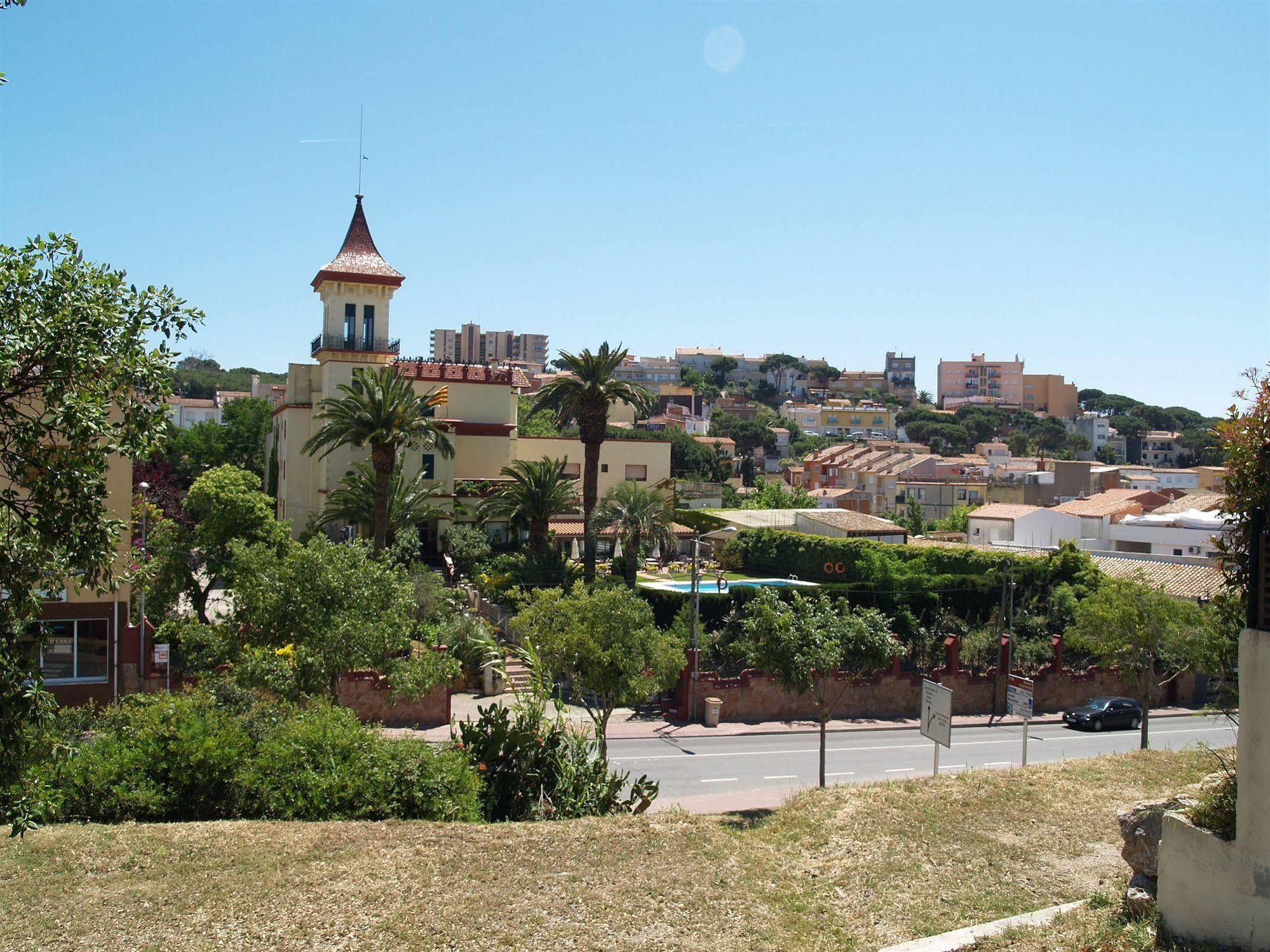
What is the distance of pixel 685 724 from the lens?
30391mm

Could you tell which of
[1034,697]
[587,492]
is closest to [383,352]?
[587,492]

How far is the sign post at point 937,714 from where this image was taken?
19344 millimetres

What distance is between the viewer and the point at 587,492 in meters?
39.4

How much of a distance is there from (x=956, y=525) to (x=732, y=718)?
44.6 m

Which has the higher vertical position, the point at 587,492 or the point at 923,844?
the point at 587,492

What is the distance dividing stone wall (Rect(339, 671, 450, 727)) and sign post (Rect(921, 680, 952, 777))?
41.4 ft

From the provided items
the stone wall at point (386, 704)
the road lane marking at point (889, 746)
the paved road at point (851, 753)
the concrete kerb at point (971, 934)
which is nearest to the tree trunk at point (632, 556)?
the paved road at point (851, 753)

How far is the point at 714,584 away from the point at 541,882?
33389 millimetres

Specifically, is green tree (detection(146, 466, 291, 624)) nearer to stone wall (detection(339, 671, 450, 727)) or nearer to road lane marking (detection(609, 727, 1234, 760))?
stone wall (detection(339, 671, 450, 727))

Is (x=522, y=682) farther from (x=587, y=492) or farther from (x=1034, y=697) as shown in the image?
(x=1034, y=697)

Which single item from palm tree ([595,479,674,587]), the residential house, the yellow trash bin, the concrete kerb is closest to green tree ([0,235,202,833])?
the concrete kerb

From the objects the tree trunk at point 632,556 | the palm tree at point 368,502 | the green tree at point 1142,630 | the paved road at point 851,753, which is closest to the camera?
the paved road at point 851,753

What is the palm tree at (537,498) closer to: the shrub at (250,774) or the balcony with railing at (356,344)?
the balcony with railing at (356,344)

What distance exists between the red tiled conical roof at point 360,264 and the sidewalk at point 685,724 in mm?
20473
